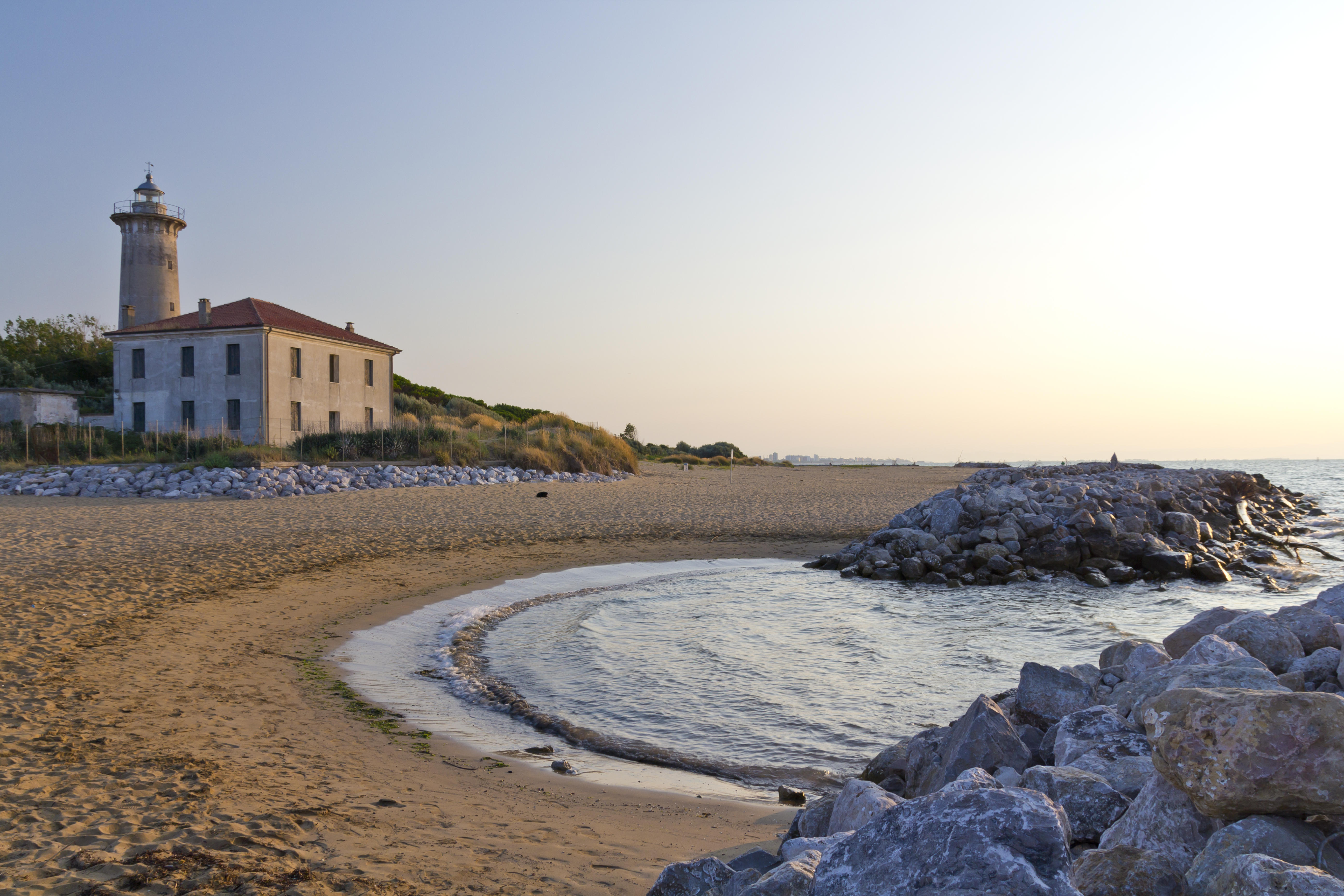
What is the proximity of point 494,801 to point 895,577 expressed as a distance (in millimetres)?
9941

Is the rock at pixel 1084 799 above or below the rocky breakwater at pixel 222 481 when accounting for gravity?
below

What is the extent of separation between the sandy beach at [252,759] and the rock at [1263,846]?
193 cm

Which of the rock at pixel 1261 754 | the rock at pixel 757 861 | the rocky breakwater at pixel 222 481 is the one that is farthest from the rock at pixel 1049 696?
the rocky breakwater at pixel 222 481

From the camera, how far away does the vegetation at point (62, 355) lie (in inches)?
1597

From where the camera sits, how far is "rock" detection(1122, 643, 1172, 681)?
15.4 feet

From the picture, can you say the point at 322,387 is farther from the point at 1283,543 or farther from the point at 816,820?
the point at 816,820

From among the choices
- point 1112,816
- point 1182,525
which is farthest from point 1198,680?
point 1182,525

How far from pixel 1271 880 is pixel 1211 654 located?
236 cm

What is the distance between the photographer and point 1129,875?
231 centimetres

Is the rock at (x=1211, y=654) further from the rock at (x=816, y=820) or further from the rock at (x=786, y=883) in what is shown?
the rock at (x=786, y=883)

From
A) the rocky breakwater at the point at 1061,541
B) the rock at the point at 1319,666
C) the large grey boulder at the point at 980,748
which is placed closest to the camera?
the large grey boulder at the point at 980,748

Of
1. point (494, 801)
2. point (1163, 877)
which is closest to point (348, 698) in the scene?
point (494, 801)

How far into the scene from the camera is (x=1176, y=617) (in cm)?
1045

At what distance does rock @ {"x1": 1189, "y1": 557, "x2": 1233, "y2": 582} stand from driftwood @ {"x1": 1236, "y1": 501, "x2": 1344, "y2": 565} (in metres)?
3.52
